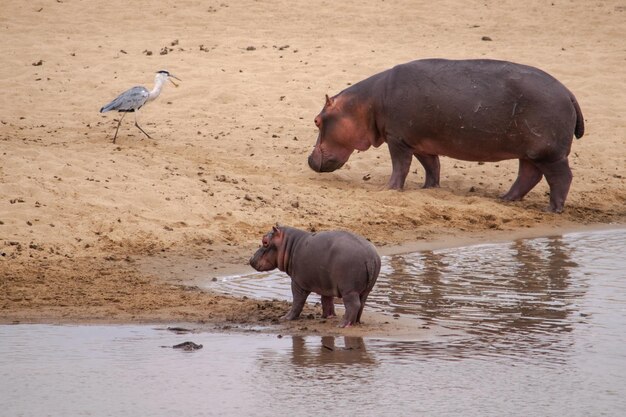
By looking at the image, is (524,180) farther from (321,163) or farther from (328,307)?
(328,307)

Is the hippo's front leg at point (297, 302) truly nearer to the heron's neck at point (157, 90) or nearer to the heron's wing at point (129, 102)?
the heron's wing at point (129, 102)

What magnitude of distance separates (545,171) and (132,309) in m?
A: 5.48

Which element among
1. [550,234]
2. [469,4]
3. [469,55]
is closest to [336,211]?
[550,234]

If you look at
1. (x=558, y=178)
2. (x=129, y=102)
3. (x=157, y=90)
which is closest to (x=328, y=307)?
(x=558, y=178)

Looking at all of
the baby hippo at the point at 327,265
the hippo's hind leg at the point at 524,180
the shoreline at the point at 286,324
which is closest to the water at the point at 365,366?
the shoreline at the point at 286,324

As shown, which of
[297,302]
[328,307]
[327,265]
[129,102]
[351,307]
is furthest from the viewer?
[129,102]

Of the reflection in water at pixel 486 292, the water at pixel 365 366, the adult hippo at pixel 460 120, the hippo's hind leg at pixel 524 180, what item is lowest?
the water at pixel 365 366

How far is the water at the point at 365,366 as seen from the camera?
5.86m

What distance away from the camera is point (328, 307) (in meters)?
7.70

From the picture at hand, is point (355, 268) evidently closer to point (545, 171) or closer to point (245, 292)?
point (245, 292)

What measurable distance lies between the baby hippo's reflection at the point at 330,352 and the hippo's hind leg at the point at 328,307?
0.53m

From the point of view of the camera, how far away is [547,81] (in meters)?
11.8

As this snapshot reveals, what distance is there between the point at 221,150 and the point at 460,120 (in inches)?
102

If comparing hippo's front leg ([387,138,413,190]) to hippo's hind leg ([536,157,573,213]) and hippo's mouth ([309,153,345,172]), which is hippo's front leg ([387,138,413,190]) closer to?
hippo's mouth ([309,153,345,172])
